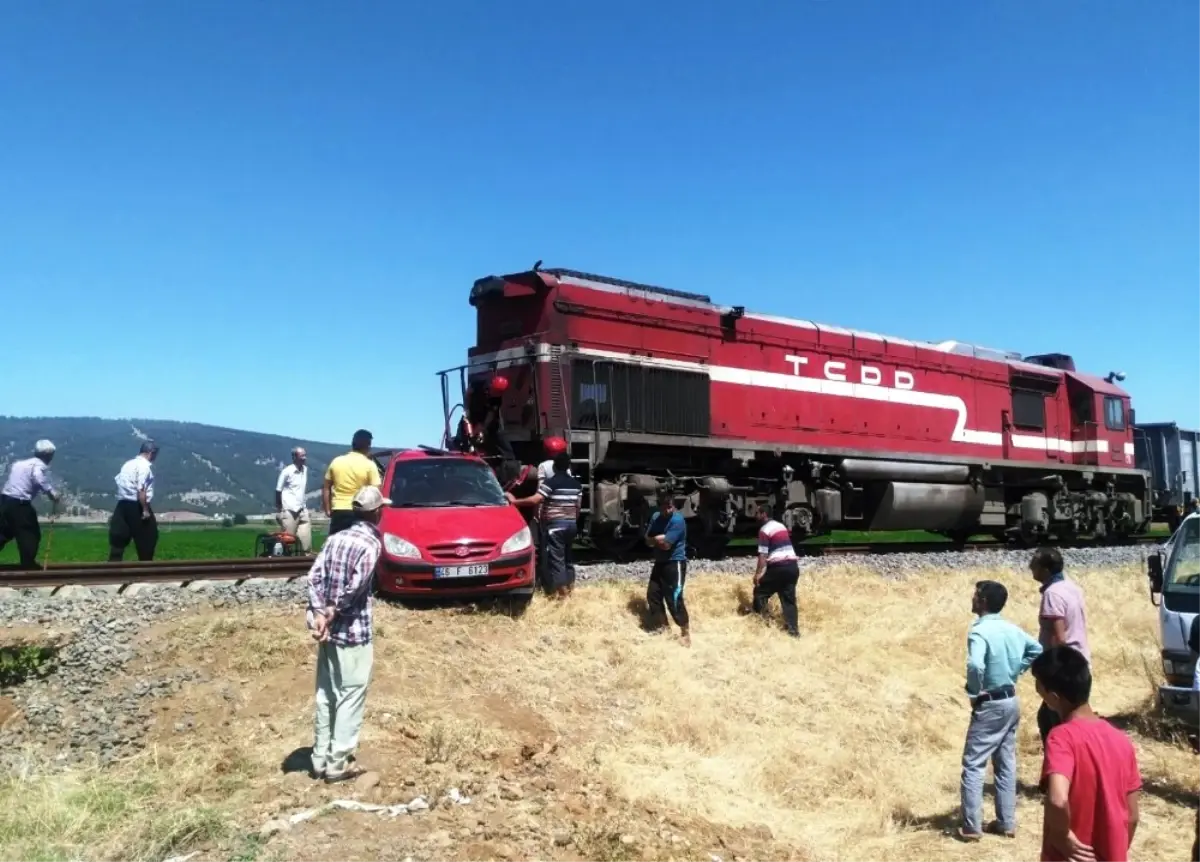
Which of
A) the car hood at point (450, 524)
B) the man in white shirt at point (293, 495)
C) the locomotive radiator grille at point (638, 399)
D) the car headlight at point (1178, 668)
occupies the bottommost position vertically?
the car headlight at point (1178, 668)

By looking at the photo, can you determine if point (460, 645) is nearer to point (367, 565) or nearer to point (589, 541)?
point (367, 565)

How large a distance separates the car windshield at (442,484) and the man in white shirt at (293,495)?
310 centimetres

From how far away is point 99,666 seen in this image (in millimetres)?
7367

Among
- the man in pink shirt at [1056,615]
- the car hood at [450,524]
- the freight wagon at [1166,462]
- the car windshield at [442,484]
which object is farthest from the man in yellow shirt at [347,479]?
the freight wagon at [1166,462]

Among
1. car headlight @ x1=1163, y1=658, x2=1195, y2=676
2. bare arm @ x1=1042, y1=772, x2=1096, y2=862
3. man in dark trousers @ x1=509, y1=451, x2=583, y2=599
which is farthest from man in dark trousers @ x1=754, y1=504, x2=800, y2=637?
bare arm @ x1=1042, y1=772, x2=1096, y2=862

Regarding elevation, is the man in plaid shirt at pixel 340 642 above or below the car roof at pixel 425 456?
below

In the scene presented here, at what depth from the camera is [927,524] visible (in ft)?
57.5

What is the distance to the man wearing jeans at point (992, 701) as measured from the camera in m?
5.85

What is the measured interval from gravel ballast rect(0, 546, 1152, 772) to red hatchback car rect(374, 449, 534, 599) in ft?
3.68

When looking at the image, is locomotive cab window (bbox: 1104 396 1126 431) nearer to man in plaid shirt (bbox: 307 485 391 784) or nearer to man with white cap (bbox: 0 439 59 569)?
man in plaid shirt (bbox: 307 485 391 784)

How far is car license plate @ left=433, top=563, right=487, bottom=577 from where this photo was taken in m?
9.06

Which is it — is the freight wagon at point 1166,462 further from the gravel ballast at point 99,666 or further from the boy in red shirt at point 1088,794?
the boy in red shirt at point 1088,794

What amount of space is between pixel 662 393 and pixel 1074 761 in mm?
10759

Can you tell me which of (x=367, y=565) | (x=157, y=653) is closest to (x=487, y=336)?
(x=157, y=653)
